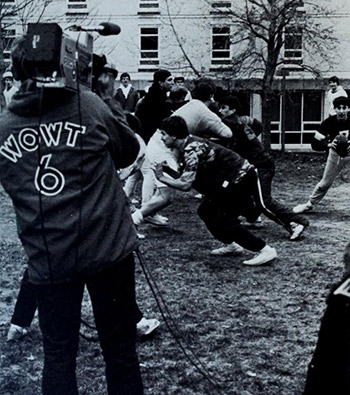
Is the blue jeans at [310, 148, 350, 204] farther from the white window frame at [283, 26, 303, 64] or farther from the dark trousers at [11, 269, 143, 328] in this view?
the white window frame at [283, 26, 303, 64]

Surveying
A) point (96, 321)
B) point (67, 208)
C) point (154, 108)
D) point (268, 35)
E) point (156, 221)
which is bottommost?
point (156, 221)

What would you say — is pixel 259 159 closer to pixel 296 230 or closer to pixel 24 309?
pixel 296 230

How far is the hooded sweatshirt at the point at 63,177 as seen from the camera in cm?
362

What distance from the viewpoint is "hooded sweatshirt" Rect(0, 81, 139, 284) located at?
362 cm

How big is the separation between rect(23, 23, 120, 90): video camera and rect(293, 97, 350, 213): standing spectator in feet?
25.3

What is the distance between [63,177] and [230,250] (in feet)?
15.6

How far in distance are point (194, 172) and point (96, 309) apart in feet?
12.2

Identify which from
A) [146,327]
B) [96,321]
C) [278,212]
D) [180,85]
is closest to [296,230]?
[278,212]

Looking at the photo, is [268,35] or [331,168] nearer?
[331,168]

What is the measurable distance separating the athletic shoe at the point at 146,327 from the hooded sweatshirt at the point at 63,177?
177cm

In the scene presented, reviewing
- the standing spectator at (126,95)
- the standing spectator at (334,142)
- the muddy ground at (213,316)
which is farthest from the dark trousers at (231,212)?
the standing spectator at (126,95)

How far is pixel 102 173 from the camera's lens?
12.1 feet

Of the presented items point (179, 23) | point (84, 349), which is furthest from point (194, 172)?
point (179, 23)

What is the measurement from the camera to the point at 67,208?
3637mm
